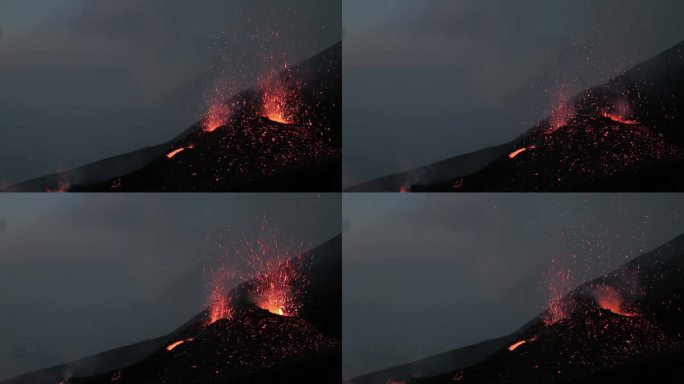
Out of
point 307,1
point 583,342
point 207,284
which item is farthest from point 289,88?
point 583,342

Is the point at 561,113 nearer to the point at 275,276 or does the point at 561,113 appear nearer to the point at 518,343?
the point at 518,343

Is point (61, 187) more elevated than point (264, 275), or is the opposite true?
point (61, 187)

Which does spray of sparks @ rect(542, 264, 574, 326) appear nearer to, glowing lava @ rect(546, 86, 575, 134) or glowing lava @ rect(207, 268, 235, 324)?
glowing lava @ rect(546, 86, 575, 134)

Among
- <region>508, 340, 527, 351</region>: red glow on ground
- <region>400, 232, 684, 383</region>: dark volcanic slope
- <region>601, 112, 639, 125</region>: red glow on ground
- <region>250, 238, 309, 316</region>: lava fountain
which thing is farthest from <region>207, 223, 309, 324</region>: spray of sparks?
<region>601, 112, 639, 125</region>: red glow on ground

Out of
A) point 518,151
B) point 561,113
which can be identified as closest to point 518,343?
point 518,151

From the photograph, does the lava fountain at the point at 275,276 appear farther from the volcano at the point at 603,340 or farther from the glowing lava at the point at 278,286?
the volcano at the point at 603,340

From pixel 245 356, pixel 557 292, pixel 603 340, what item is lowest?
pixel 603 340

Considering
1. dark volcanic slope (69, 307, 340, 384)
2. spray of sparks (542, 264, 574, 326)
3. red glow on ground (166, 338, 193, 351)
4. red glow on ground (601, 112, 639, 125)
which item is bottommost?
spray of sparks (542, 264, 574, 326)
